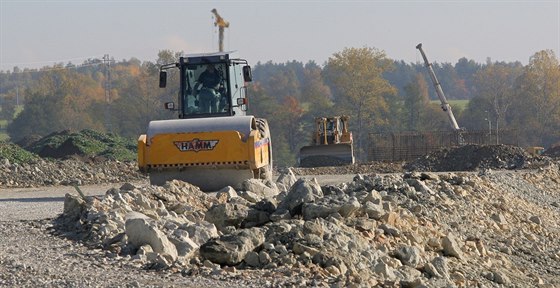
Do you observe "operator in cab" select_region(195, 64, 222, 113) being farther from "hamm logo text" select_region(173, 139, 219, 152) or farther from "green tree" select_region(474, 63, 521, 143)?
"green tree" select_region(474, 63, 521, 143)

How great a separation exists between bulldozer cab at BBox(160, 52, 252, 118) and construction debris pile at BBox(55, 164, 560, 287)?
92.9 inches

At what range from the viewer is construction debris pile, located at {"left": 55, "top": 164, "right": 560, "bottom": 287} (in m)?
12.1

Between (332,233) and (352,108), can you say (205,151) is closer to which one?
(332,233)

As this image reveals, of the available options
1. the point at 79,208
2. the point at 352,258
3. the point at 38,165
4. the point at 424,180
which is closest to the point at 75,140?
the point at 38,165

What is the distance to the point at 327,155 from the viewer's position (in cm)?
4422

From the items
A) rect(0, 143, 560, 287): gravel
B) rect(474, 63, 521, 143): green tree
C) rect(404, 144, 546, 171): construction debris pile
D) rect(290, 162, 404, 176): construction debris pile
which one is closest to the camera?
rect(0, 143, 560, 287): gravel

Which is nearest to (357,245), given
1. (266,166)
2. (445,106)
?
(266,166)

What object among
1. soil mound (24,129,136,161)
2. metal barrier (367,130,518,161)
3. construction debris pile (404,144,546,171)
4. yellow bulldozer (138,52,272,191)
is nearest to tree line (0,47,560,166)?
metal barrier (367,130,518,161)

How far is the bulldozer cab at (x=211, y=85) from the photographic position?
76.3 ft

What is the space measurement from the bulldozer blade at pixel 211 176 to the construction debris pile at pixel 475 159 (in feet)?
63.2

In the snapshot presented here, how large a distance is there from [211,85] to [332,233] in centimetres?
1062

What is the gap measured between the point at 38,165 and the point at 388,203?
54.4 ft

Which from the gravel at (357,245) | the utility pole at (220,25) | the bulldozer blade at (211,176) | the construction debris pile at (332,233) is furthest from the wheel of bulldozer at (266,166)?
the utility pole at (220,25)

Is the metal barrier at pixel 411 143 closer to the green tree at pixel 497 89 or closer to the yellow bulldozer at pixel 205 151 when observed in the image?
the green tree at pixel 497 89
